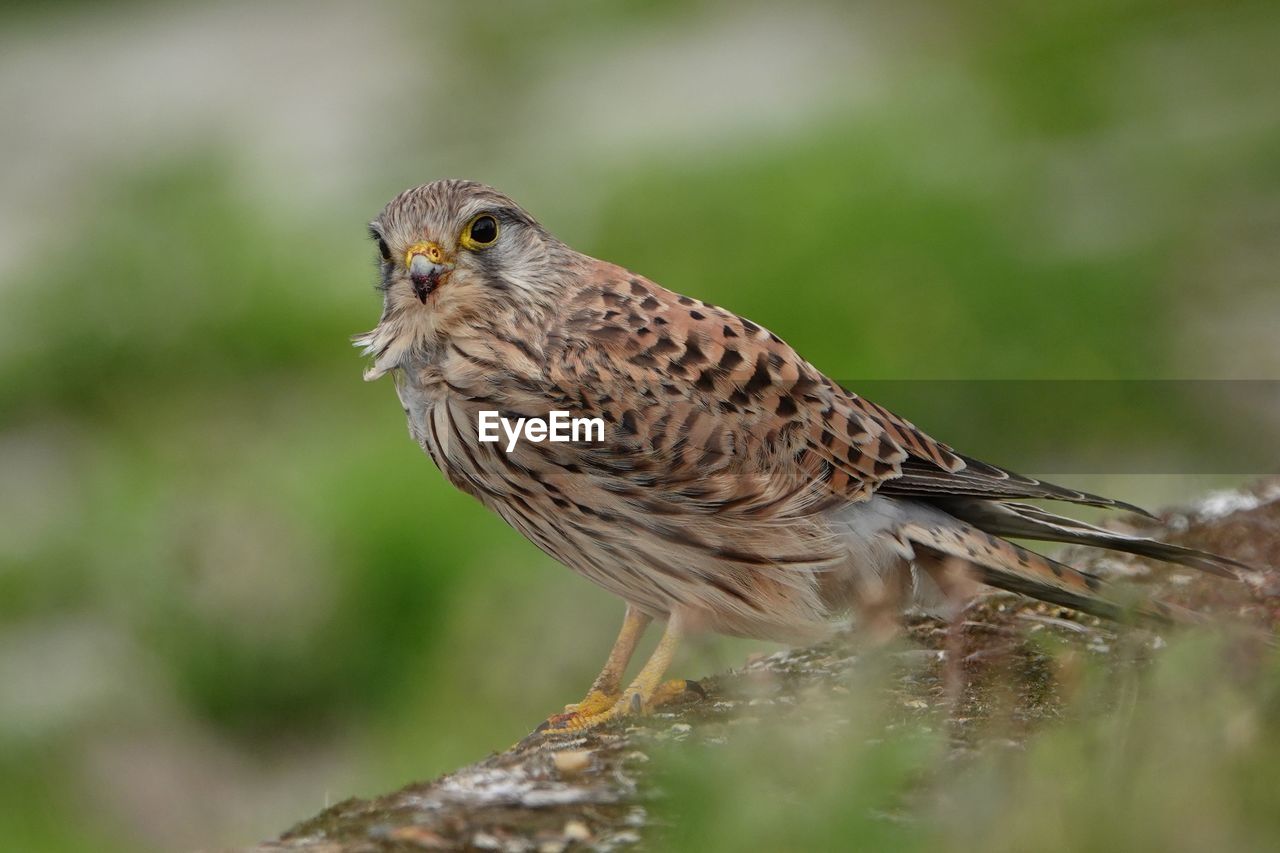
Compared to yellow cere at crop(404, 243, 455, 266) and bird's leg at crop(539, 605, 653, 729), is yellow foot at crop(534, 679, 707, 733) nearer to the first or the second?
bird's leg at crop(539, 605, 653, 729)

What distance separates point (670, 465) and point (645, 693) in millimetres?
655

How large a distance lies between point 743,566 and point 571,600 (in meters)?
3.70

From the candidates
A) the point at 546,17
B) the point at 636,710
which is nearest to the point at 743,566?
the point at 636,710

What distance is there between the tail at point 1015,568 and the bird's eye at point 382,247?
5.81 feet

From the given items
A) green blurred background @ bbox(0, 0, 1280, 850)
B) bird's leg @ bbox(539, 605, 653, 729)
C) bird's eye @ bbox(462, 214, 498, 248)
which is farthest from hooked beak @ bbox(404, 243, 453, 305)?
bird's leg @ bbox(539, 605, 653, 729)

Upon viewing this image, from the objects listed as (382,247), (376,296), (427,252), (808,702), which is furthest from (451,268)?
(376,296)

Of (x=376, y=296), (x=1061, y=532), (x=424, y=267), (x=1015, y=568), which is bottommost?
(x=1015, y=568)

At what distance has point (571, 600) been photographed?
27.1 ft

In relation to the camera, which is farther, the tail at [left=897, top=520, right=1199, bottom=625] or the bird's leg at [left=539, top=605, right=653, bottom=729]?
the bird's leg at [left=539, top=605, right=653, bottom=729]

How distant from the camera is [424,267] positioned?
462 cm

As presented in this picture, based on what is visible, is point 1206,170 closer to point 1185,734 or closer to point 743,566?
point 743,566

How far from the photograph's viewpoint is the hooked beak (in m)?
4.63

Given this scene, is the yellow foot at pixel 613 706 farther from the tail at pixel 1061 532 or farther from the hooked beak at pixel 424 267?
the hooked beak at pixel 424 267

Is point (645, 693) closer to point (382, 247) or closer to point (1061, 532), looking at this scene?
point (1061, 532)
